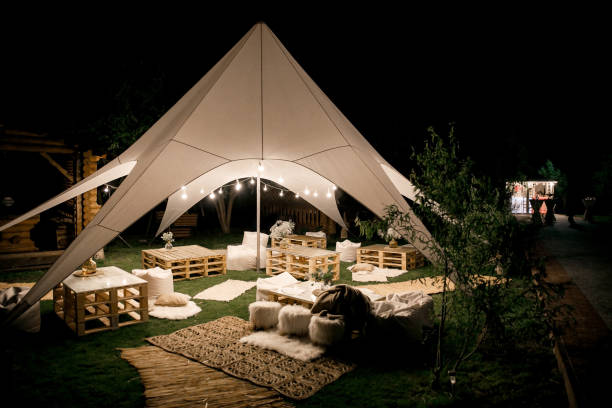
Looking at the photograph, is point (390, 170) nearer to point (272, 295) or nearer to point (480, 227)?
point (272, 295)

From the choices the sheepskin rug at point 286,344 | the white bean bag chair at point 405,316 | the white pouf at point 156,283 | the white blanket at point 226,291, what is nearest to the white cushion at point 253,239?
the white blanket at point 226,291

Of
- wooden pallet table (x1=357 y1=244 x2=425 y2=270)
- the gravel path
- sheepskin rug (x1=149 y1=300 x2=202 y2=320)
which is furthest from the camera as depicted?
wooden pallet table (x1=357 y1=244 x2=425 y2=270)

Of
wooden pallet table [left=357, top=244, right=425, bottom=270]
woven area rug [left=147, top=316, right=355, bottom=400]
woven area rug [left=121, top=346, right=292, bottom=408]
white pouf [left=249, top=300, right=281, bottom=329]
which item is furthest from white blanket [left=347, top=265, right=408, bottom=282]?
woven area rug [left=121, top=346, right=292, bottom=408]

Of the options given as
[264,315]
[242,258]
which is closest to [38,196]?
[242,258]

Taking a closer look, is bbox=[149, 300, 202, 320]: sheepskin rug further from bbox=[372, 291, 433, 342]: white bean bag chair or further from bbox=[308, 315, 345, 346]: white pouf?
bbox=[372, 291, 433, 342]: white bean bag chair

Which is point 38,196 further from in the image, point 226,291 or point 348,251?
point 348,251

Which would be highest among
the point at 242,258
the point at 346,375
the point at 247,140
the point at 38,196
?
the point at 247,140

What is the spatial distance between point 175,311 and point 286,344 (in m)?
2.12

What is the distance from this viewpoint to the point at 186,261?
782 cm

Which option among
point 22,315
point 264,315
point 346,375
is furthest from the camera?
point 264,315

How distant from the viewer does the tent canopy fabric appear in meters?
4.10

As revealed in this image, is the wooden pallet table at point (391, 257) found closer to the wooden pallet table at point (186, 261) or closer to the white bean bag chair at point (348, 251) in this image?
the white bean bag chair at point (348, 251)

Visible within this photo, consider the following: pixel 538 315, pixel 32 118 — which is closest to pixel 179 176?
pixel 538 315

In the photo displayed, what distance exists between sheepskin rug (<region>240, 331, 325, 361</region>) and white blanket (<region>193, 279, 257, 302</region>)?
1.81 metres
